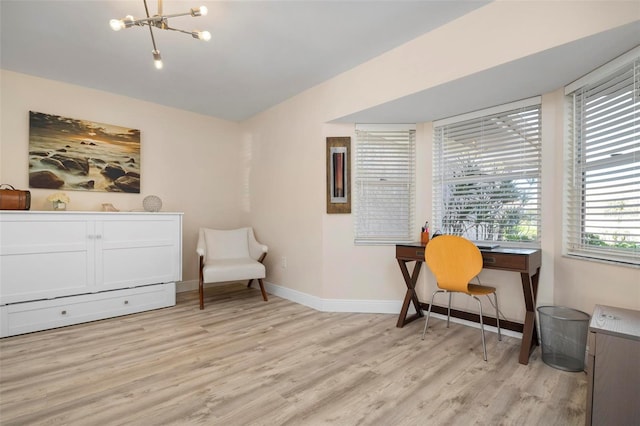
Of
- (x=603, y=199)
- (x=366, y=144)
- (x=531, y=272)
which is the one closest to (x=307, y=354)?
(x=531, y=272)

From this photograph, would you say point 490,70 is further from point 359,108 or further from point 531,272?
point 531,272

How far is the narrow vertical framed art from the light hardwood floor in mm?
1231

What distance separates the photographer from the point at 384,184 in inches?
131

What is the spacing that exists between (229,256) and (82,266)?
1531 mm

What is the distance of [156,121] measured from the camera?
388cm

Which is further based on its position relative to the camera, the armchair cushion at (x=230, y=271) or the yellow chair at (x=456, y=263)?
the armchair cushion at (x=230, y=271)

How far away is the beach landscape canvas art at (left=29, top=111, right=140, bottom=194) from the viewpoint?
311 centimetres

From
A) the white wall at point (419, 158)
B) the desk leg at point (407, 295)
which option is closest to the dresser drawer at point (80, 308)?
the white wall at point (419, 158)

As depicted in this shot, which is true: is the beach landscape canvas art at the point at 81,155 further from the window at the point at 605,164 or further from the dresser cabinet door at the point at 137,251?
the window at the point at 605,164

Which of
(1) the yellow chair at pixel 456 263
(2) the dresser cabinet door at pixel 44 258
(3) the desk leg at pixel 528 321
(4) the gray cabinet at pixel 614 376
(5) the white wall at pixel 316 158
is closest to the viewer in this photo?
(4) the gray cabinet at pixel 614 376

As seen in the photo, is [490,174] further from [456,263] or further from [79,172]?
[79,172]

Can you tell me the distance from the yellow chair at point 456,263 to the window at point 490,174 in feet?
2.22

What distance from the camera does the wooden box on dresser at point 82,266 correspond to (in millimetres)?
2596

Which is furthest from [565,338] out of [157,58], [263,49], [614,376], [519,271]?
[157,58]
